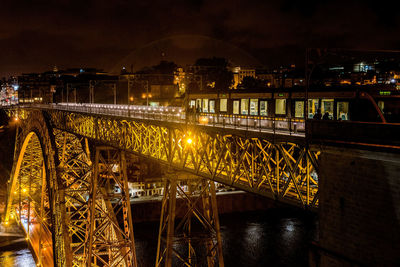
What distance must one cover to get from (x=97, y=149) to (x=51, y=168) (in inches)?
199

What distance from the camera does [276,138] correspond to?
28.6 ft

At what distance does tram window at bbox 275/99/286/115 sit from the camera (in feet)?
57.6

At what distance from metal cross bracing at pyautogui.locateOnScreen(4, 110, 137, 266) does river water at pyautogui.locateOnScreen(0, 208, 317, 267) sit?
3255mm

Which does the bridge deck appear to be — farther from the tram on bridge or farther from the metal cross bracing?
the metal cross bracing

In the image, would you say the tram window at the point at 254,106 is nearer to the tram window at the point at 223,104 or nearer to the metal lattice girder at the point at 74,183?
the tram window at the point at 223,104

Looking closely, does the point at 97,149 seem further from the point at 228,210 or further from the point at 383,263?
the point at 228,210

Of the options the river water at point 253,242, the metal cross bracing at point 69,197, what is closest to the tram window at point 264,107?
the metal cross bracing at point 69,197

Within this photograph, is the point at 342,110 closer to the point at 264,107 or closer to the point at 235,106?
the point at 264,107

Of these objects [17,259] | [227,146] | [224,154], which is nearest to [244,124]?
[227,146]

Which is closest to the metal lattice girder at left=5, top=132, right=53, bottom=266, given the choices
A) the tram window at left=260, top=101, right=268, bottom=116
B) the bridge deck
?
the bridge deck

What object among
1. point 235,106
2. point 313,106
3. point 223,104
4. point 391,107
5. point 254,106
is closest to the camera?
point 391,107

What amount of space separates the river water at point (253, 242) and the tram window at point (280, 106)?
910cm

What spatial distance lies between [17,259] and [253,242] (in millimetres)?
16579

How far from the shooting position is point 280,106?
58.2ft
